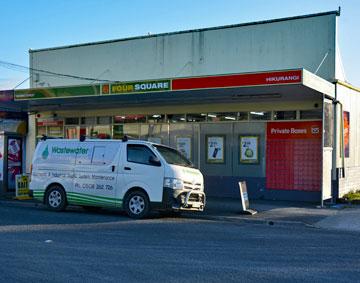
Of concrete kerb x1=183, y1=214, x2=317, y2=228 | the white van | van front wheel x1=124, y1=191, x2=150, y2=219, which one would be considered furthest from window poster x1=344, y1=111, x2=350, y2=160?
van front wheel x1=124, y1=191, x2=150, y2=219

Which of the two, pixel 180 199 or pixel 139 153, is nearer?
pixel 180 199

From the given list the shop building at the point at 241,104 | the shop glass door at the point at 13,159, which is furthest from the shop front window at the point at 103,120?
the shop glass door at the point at 13,159

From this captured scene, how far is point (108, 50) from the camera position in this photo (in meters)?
22.0

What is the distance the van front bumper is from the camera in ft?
42.0

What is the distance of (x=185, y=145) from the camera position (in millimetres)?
19375

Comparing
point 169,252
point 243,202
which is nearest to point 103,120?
point 243,202

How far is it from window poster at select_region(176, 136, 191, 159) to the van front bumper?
5852mm

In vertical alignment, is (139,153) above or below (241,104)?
below

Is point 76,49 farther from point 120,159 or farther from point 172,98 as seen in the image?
point 120,159

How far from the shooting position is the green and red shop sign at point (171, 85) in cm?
1409

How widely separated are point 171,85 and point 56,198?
4778 mm

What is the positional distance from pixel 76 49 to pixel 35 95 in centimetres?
520

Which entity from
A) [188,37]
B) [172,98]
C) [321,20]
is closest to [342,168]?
[321,20]

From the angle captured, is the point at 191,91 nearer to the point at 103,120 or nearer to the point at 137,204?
the point at 137,204
